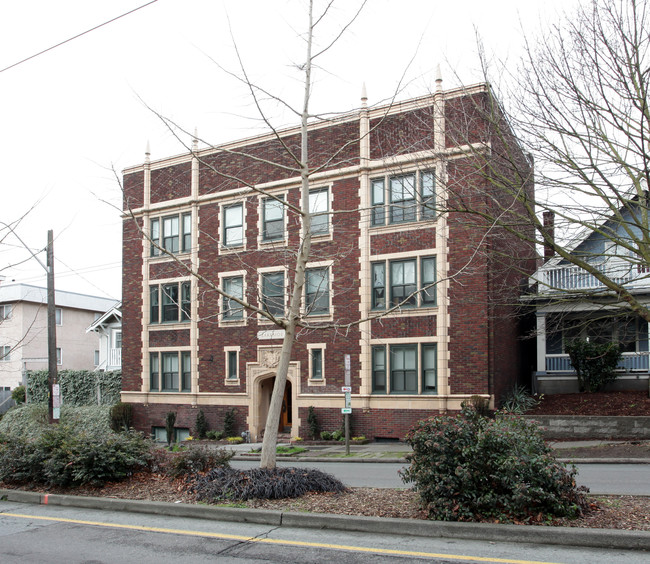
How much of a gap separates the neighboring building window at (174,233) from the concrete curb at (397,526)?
18439 mm

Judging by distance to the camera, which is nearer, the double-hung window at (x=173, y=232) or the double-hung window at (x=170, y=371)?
the double-hung window at (x=170, y=371)

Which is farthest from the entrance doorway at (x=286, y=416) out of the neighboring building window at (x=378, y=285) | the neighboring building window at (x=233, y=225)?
the neighboring building window at (x=233, y=225)

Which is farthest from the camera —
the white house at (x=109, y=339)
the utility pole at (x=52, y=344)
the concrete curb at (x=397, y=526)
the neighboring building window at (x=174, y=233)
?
the white house at (x=109, y=339)

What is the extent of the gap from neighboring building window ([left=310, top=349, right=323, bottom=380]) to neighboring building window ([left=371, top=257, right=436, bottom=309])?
9.41 feet

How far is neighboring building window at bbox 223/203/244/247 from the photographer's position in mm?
26272

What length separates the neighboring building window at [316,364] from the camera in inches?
951

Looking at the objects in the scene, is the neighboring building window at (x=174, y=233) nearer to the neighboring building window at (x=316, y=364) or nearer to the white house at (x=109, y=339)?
the neighboring building window at (x=316, y=364)

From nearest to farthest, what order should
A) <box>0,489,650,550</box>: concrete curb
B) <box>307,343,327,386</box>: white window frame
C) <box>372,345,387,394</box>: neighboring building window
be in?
<box>0,489,650,550</box>: concrete curb → <box>372,345,387,394</box>: neighboring building window → <box>307,343,327,386</box>: white window frame

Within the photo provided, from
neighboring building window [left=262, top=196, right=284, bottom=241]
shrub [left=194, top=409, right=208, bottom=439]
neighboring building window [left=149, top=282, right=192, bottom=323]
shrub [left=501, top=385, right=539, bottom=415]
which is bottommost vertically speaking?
shrub [left=194, top=409, right=208, bottom=439]

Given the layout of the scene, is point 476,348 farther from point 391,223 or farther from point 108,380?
point 108,380

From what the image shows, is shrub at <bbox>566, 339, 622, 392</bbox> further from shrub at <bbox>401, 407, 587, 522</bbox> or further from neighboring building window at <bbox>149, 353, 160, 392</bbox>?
neighboring building window at <bbox>149, 353, 160, 392</bbox>

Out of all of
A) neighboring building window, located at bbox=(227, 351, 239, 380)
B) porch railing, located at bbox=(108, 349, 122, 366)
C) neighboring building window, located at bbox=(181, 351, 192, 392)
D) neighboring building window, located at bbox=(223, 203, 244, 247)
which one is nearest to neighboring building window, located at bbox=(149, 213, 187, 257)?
neighboring building window, located at bbox=(223, 203, 244, 247)

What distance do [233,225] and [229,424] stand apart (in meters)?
7.97

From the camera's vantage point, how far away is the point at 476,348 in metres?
21.2
